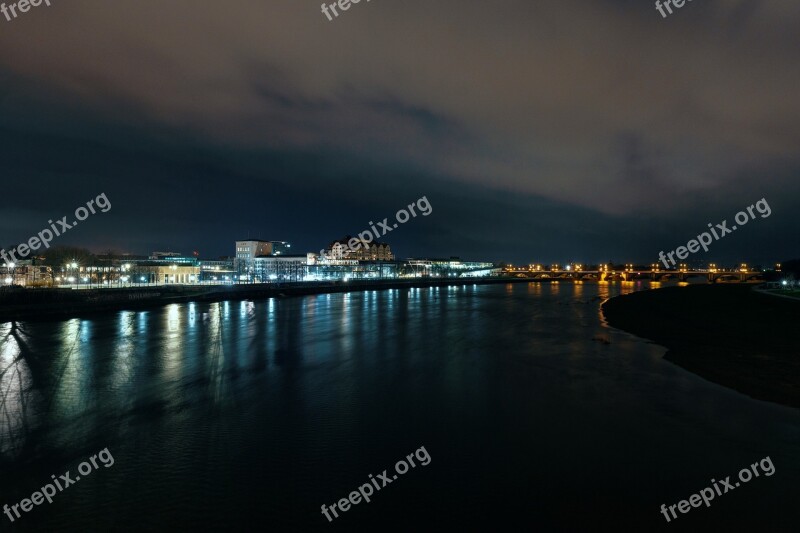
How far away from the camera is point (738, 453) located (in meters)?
9.12

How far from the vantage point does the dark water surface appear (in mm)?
6996

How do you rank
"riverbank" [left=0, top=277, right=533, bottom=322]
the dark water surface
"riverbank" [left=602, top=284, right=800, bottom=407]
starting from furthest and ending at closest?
1. "riverbank" [left=0, top=277, right=533, bottom=322]
2. "riverbank" [left=602, top=284, right=800, bottom=407]
3. the dark water surface

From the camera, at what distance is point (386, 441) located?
32.4 ft

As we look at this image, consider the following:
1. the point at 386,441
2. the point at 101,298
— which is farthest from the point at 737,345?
the point at 101,298

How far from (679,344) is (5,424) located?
24.7 m

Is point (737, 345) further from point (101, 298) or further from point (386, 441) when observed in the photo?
point (101, 298)

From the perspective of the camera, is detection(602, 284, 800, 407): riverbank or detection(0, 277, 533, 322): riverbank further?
detection(0, 277, 533, 322): riverbank

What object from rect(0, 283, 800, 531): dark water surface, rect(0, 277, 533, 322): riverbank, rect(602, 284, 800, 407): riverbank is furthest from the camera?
rect(0, 277, 533, 322): riverbank

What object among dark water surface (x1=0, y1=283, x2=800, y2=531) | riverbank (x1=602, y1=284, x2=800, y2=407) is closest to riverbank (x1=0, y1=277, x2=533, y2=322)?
dark water surface (x1=0, y1=283, x2=800, y2=531)

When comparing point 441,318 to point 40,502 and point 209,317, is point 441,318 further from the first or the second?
point 40,502

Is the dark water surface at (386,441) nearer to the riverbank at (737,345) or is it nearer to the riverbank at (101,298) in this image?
the riverbank at (737,345)

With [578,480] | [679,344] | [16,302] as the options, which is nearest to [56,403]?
[578,480]

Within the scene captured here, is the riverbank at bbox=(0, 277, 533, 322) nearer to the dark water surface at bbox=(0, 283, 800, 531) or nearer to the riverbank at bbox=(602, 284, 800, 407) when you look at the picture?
the dark water surface at bbox=(0, 283, 800, 531)

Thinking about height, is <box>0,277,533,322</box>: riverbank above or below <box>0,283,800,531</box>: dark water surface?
above
